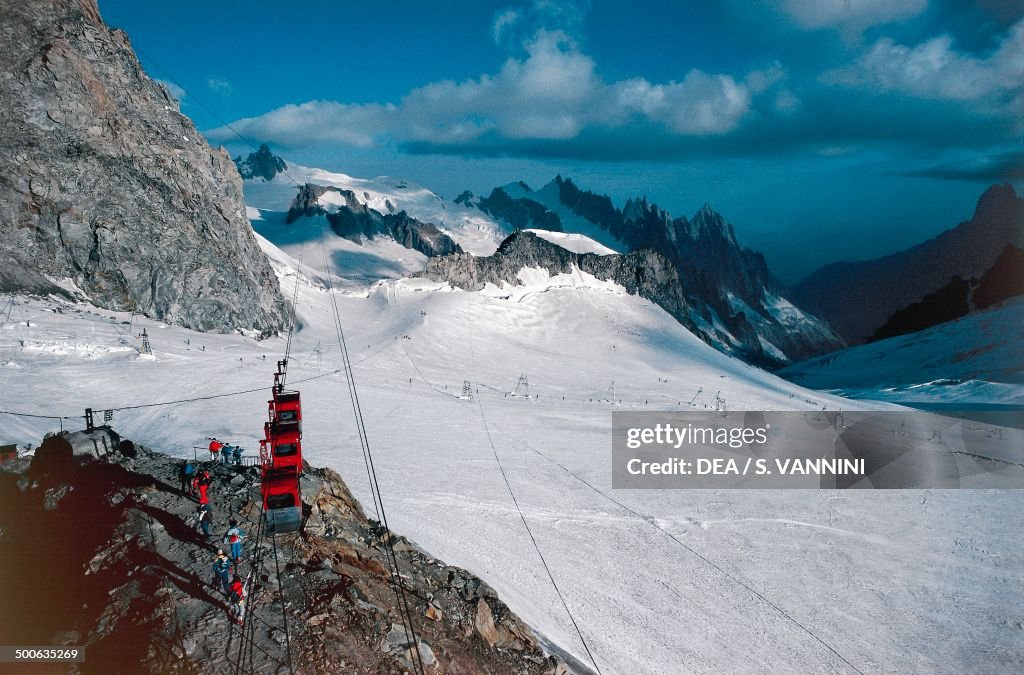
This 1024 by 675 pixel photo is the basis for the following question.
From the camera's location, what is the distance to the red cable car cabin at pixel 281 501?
14141 mm

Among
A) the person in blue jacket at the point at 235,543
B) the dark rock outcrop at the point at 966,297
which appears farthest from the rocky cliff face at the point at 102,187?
the dark rock outcrop at the point at 966,297

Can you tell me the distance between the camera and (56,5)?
64875mm

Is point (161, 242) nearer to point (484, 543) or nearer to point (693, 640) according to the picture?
point (484, 543)

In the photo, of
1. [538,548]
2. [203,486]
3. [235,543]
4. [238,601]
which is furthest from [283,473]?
[538,548]

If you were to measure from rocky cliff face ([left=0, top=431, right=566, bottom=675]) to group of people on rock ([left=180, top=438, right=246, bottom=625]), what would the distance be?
0.22 meters

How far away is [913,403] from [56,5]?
4661 inches

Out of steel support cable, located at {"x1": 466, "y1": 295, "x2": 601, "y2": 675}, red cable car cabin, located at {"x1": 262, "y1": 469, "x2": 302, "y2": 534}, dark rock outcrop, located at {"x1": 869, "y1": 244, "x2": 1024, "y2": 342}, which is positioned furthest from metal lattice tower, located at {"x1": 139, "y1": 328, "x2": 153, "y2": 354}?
dark rock outcrop, located at {"x1": 869, "y1": 244, "x2": 1024, "y2": 342}

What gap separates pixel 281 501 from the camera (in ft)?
47.4

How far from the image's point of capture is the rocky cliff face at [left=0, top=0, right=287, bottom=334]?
57.7m

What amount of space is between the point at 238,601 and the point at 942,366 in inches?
4758

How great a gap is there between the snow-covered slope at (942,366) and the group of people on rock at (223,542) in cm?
8908

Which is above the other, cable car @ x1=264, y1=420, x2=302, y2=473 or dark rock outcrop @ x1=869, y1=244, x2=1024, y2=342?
dark rock outcrop @ x1=869, y1=244, x2=1024, y2=342

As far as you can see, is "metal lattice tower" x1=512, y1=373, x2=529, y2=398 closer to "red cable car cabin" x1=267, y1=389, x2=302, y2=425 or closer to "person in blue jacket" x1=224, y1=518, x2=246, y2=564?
"red cable car cabin" x1=267, y1=389, x2=302, y2=425

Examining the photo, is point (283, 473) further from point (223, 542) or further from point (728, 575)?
point (728, 575)
